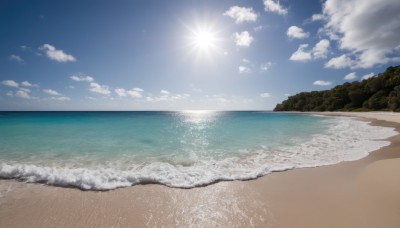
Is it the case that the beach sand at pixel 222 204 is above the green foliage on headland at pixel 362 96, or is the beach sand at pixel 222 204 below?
below

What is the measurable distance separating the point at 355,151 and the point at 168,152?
33.8 ft

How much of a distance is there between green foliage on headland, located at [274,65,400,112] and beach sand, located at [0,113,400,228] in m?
72.7

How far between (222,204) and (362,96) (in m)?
103

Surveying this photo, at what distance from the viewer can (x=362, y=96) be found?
258ft

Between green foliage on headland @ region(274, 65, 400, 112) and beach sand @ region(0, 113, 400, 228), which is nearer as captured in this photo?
beach sand @ region(0, 113, 400, 228)

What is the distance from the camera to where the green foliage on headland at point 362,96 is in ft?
210

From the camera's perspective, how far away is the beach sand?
12.3 feet

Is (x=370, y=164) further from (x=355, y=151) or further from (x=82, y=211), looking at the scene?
(x=82, y=211)

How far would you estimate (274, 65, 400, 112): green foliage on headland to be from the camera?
63984mm

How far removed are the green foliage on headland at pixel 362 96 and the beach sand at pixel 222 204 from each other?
72.7m

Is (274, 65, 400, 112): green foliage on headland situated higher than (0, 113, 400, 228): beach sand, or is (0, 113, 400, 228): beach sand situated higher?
(274, 65, 400, 112): green foliage on headland

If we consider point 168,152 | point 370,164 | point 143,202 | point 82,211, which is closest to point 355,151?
point 370,164

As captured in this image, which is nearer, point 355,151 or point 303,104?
point 355,151

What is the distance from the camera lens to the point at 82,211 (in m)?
4.18
